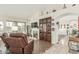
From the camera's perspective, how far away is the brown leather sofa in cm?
320

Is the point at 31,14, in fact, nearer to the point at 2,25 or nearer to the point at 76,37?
the point at 2,25

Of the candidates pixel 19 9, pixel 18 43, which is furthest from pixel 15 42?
pixel 19 9

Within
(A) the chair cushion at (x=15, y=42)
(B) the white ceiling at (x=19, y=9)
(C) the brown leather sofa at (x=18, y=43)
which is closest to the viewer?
(B) the white ceiling at (x=19, y=9)

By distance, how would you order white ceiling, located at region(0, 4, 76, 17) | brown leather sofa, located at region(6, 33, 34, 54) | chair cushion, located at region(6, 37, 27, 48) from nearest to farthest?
white ceiling, located at region(0, 4, 76, 17) → brown leather sofa, located at region(6, 33, 34, 54) → chair cushion, located at region(6, 37, 27, 48)

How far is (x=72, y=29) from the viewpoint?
9.86 feet

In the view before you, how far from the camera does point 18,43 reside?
3.46m

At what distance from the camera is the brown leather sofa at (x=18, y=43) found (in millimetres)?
3196

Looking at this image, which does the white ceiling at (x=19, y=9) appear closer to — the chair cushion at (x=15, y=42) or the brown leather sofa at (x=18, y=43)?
the brown leather sofa at (x=18, y=43)

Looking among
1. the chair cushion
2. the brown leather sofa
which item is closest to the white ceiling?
the brown leather sofa

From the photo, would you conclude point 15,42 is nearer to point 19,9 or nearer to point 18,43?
point 18,43

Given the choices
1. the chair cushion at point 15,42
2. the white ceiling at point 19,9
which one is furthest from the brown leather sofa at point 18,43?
the white ceiling at point 19,9

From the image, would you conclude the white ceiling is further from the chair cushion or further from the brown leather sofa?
the chair cushion

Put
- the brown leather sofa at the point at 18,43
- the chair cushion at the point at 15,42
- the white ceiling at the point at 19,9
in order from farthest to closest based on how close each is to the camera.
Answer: the chair cushion at the point at 15,42
the brown leather sofa at the point at 18,43
the white ceiling at the point at 19,9

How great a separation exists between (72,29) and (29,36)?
1.09m
